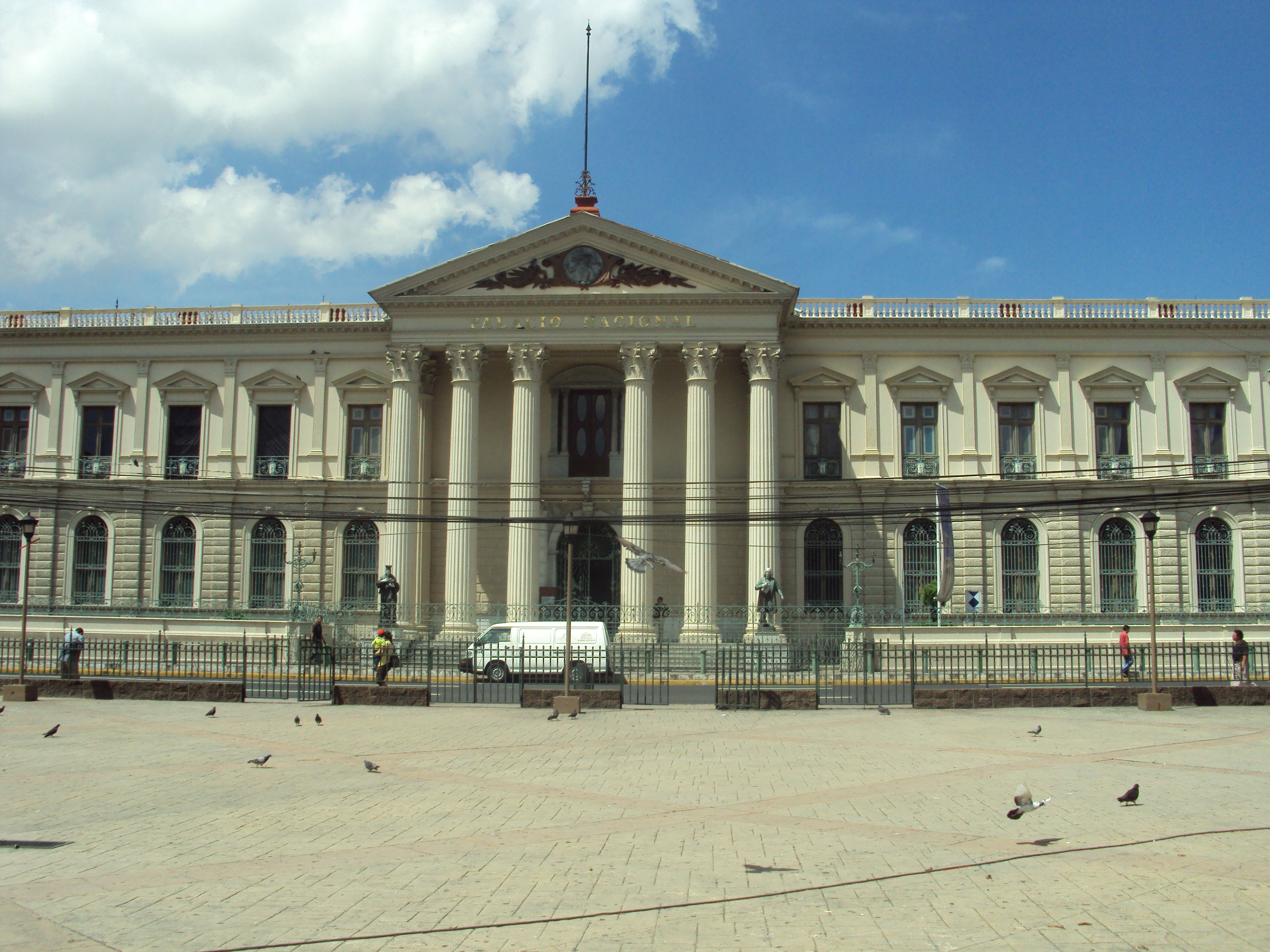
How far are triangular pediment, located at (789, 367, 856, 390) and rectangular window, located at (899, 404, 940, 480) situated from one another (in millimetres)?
2214

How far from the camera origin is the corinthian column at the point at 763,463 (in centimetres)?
3600

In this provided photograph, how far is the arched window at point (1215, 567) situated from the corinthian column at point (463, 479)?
83.6 feet

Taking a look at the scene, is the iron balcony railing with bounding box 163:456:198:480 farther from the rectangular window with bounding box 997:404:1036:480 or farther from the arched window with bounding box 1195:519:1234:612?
the arched window with bounding box 1195:519:1234:612

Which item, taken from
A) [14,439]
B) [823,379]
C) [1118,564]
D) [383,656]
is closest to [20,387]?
[14,439]

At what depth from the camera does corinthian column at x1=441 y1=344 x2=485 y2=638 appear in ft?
119

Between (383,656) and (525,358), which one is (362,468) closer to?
(525,358)

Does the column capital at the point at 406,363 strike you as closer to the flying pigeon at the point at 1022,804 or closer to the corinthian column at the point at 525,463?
the corinthian column at the point at 525,463

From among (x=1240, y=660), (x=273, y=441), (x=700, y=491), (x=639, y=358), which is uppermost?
(x=639, y=358)

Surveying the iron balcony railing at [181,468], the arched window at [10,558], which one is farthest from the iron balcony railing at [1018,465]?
the arched window at [10,558]

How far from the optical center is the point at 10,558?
134 ft

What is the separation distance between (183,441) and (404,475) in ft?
34.4

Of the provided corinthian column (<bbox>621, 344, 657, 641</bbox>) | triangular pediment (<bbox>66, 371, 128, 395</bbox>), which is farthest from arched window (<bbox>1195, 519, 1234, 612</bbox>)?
triangular pediment (<bbox>66, 371, 128, 395</bbox>)

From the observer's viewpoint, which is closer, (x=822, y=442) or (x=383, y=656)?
(x=383, y=656)

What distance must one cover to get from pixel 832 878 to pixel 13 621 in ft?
121
